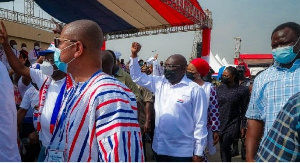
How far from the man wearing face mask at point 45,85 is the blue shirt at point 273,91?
1.73m

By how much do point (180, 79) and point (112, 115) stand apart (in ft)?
8.11

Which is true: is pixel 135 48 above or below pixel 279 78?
above

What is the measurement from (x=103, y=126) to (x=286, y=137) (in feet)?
2.59

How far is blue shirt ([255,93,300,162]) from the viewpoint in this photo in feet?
3.90

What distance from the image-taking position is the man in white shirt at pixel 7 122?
2.61 meters

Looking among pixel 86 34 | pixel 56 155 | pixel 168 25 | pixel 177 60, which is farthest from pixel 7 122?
pixel 168 25

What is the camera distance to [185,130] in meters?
3.76

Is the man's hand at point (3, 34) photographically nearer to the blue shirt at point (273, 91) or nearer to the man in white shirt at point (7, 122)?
the man in white shirt at point (7, 122)

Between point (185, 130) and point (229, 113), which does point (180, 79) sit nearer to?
point (185, 130)

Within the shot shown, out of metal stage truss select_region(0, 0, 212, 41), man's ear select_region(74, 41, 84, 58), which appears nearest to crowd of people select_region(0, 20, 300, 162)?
man's ear select_region(74, 41, 84, 58)

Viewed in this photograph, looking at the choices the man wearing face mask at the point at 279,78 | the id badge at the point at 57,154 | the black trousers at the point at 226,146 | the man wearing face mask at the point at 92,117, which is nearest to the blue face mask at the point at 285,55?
the man wearing face mask at the point at 279,78

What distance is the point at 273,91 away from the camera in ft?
9.47

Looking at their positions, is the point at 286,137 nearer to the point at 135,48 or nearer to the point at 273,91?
the point at 273,91

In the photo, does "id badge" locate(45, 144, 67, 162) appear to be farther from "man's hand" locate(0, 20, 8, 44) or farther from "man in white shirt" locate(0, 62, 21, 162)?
"man's hand" locate(0, 20, 8, 44)
